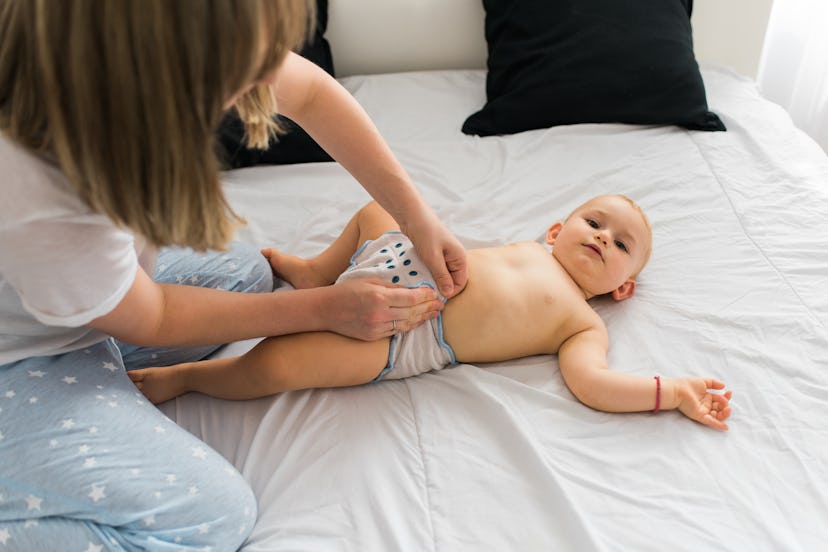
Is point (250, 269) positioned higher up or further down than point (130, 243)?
further down

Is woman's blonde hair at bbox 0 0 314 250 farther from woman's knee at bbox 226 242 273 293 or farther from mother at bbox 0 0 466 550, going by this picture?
woman's knee at bbox 226 242 273 293

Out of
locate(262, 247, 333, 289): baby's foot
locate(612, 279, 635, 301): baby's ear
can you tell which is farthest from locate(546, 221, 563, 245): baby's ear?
locate(262, 247, 333, 289): baby's foot

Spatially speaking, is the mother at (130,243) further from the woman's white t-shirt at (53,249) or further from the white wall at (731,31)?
the white wall at (731,31)

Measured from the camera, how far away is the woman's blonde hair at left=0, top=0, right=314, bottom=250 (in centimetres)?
60

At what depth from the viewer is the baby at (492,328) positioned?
40.5 inches

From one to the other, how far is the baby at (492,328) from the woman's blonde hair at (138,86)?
40 centimetres

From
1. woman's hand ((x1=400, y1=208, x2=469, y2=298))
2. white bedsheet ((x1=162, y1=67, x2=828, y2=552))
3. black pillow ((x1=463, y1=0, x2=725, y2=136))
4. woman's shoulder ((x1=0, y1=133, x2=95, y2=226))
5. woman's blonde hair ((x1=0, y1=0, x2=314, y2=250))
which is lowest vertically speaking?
white bedsheet ((x1=162, y1=67, x2=828, y2=552))

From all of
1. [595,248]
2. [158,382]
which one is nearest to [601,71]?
[595,248]

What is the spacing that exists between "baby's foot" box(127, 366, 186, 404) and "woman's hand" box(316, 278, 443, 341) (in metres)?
0.25

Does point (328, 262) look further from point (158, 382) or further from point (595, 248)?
point (595, 248)

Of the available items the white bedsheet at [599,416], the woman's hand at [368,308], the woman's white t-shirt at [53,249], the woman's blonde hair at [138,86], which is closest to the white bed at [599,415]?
the white bedsheet at [599,416]

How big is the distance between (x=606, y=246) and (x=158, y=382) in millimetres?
779

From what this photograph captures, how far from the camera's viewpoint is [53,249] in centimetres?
73

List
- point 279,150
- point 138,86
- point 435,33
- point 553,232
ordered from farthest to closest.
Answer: point 435,33 → point 279,150 → point 553,232 → point 138,86
